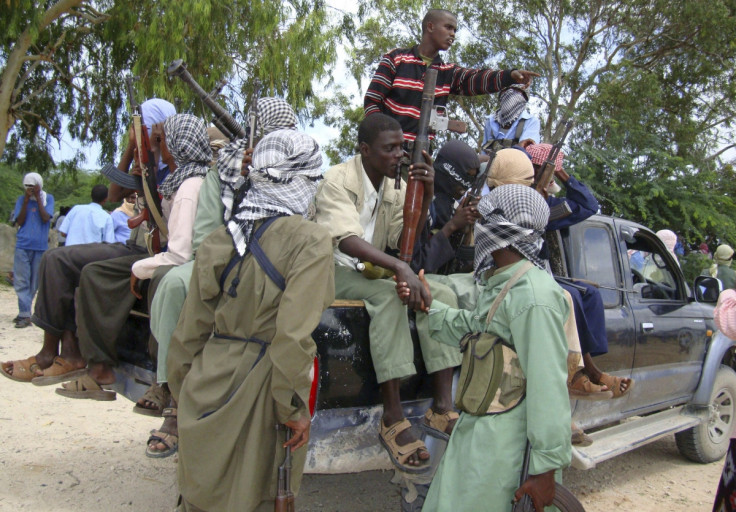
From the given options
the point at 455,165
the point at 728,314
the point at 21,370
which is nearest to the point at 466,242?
the point at 455,165

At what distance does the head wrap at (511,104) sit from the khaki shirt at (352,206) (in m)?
1.31

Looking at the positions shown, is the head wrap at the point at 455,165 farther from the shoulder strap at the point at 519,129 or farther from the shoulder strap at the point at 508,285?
the shoulder strap at the point at 508,285

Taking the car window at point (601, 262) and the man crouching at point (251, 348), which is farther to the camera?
the car window at point (601, 262)

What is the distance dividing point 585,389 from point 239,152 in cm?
238

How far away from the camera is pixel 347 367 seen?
2867 millimetres

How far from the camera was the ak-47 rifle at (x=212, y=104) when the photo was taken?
3581 millimetres

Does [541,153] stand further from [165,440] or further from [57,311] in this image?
[57,311]

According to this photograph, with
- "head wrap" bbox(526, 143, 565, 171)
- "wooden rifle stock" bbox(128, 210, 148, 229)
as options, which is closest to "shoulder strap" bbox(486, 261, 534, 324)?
"head wrap" bbox(526, 143, 565, 171)

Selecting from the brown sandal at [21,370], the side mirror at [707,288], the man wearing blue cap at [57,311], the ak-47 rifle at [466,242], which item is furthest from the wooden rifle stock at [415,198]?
the side mirror at [707,288]

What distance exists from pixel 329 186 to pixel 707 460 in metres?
4.55

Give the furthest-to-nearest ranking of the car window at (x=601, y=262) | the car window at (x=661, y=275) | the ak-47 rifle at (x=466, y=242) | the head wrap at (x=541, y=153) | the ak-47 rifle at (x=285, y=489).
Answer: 1. the car window at (x=661, y=275)
2. the car window at (x=601, y=262)
3. the head wrap at (x=541, y=153)
4. the ak-47 rifle at (x=466, y=242)
5. the ak-47 rifle at (x=285, y=489)

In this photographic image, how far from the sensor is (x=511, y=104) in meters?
4.52

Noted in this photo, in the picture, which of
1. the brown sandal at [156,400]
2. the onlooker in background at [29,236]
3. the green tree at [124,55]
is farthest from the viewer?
the green tree at [124,55]

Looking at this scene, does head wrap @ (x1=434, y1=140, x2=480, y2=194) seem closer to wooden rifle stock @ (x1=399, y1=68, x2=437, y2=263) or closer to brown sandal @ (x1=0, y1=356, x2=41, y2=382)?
wooden rifle stock @ (x1=399, y1=68, x2=437, y2=263)
